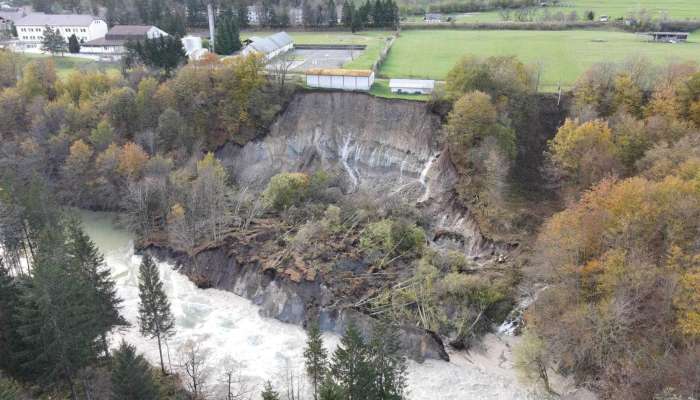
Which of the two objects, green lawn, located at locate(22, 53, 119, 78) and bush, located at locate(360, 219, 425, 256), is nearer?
bush, located at locate(360, 219, 425, 256)

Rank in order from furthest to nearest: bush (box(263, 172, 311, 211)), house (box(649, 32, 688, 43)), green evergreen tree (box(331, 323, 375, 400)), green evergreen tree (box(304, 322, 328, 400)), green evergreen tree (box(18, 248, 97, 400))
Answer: house (box(649, 32, 688, 43)) → bush (box(263, 172, 311, 211)) → green evergreen tree (box(304, 322, 328, 400)) → green evergreen tree (box(18, 248, 97, 400)) → green evergreen tree (box(331, 323, 375, 400))

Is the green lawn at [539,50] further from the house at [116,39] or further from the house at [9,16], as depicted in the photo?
the house at [9,16]

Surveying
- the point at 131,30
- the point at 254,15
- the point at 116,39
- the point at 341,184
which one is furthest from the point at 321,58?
the point at 116,39

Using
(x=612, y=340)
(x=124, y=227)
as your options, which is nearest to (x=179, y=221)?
(x=124, y=227)

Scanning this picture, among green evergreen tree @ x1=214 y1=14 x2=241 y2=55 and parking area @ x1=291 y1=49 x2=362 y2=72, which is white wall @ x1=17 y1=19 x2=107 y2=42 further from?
parking area @ x1=291 y1=49 x2=362 y2=72

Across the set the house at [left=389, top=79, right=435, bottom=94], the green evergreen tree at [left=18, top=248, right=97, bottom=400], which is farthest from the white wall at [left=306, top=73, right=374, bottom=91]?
the green evergreen tree at [left=18, top=248, right=97, bottom=400]

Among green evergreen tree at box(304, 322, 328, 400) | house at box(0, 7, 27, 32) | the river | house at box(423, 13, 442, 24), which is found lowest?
the river

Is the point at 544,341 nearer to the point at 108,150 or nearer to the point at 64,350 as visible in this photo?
the point at 64,350

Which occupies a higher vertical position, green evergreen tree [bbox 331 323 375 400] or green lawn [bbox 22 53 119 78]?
green lawn [bbox 22 53 119 78]
